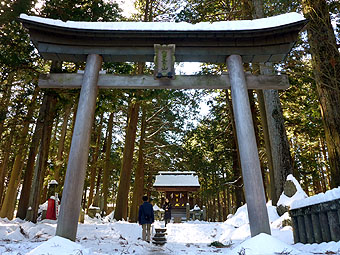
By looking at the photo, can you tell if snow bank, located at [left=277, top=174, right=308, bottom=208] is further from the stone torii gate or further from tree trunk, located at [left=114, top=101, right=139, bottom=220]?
tree trunk, located at [left=114, top=101, right=139, bottom=220]

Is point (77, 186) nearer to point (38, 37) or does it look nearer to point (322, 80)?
point (38, 37)

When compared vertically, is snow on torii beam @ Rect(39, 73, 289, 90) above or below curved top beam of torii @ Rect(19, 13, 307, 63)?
below

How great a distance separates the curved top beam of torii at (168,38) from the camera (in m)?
5.97

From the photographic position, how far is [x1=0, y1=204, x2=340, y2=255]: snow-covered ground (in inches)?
172

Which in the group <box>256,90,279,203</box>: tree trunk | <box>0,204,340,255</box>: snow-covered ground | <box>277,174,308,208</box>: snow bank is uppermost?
<box>256,90,279,203</box>: tree trunk

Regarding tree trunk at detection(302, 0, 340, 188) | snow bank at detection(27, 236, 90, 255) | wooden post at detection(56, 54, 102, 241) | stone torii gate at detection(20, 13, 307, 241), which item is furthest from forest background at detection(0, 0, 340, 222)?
snow bank at detection(27, 236, 90, 255)

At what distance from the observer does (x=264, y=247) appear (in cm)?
431

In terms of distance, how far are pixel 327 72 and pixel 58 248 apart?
7083 millimetres

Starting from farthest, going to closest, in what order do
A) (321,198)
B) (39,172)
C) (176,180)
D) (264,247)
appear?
(176,180)
(39,172)
(321,198)
(264,247)

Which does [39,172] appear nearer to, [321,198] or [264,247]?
[264,247]

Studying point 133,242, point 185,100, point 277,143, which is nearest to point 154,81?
point 133,242

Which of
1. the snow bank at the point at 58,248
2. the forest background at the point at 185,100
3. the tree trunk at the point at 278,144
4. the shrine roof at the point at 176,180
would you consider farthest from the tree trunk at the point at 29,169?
the shrine roof at the point at 176,180

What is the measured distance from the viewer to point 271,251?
421cm

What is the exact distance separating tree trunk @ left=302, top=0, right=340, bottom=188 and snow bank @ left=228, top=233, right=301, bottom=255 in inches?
103
